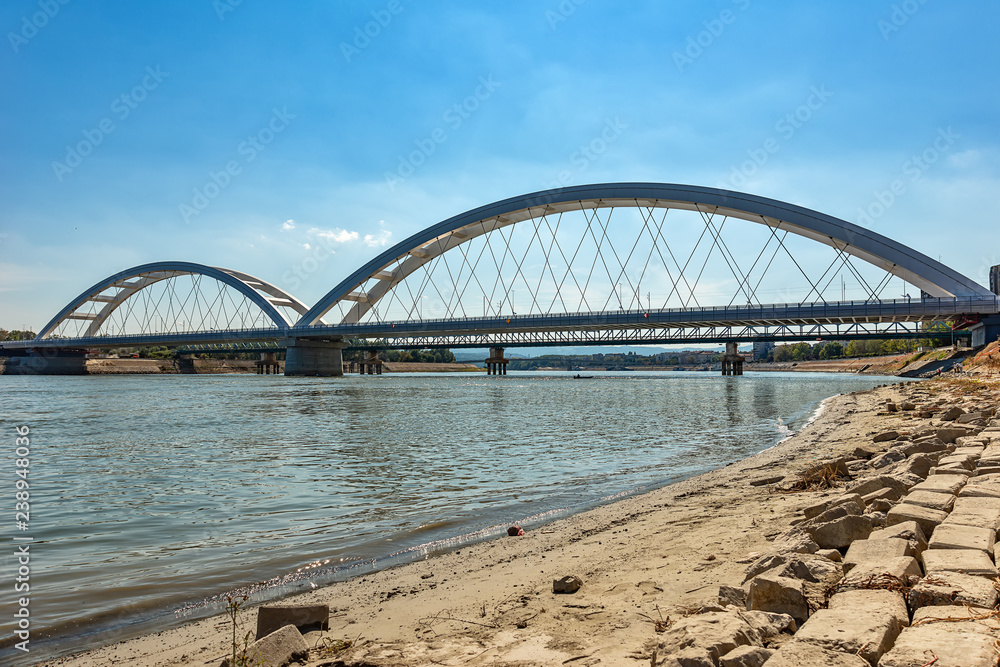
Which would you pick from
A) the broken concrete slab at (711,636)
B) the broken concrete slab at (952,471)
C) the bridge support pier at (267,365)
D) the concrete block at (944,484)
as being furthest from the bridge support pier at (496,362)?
the broken concrete slab at (711,636)

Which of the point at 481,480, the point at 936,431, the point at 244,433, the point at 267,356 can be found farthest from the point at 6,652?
the point at 267,356

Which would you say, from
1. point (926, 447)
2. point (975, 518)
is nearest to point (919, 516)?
point (975, 518)

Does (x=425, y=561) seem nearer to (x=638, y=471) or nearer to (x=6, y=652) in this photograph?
(x=6, y=652)

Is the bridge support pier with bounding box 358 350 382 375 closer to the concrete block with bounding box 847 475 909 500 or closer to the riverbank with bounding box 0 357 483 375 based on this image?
the riverbank with bounding box 0 357 483 375

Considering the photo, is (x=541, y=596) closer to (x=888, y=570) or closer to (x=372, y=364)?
(x=888, y=570)

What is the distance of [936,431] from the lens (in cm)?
983

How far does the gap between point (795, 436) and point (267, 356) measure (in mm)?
134318

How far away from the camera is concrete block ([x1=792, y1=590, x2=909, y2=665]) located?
7.88 ft

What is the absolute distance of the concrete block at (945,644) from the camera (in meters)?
2.17

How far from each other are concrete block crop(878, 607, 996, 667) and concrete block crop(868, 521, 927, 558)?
40.0 inches

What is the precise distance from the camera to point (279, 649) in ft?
11.0

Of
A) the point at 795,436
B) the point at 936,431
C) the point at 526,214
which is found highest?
the point at 526,214

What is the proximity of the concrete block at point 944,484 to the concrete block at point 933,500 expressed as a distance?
250 mm

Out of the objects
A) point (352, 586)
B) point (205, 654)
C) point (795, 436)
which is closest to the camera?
point (205, 654)
